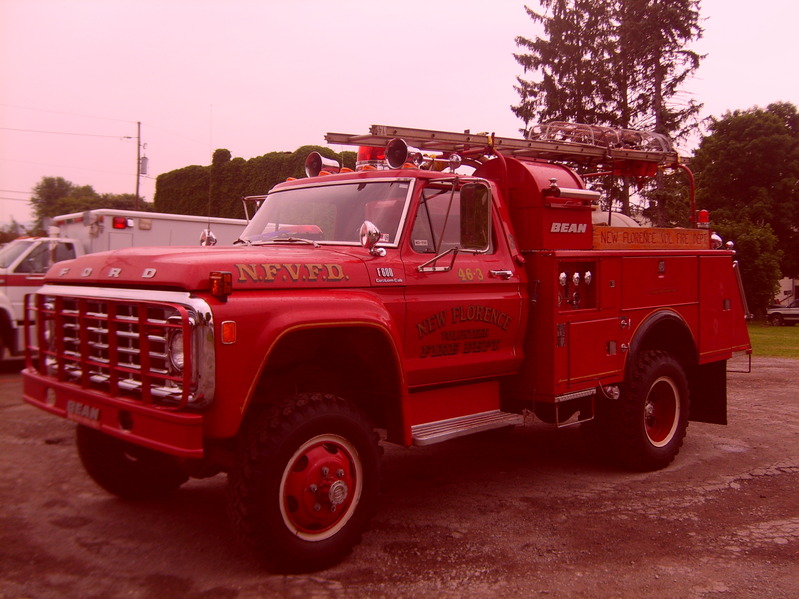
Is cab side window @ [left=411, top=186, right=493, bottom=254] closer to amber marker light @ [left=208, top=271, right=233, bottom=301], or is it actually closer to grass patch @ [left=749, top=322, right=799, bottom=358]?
amber marker light @ [left=208, top=271, right=233, bottom=301]

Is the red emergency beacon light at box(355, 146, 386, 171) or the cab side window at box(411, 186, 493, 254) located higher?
the red emergency beacon light at box(355, 146, 386, 171)

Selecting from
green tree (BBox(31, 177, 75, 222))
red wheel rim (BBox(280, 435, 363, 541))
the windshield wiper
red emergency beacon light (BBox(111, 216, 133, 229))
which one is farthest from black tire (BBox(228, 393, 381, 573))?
green tree (BBox(31, 177, 75, 222))

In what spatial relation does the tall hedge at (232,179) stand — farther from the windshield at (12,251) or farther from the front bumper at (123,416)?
the front bumper at (123,416)

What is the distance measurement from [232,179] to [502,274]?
1503 cm

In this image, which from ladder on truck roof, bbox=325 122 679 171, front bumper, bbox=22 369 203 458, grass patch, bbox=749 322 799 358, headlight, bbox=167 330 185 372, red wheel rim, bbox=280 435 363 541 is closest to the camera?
front bumper, bbox=22 369 203 458

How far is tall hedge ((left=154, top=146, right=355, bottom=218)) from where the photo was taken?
18188mm

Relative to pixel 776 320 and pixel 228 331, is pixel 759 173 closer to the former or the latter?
pixel 776 320

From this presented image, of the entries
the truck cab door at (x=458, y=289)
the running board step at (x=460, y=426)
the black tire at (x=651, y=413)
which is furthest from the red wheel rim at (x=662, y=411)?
the truck cab door at (x=458, y=289)

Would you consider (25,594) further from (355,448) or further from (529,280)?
(529,280)

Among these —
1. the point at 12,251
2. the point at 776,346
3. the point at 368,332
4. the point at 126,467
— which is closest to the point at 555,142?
the point at 368,332

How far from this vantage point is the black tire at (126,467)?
5164mm

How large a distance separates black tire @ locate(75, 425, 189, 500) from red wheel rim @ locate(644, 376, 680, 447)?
13.1 ft

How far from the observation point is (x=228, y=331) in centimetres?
385

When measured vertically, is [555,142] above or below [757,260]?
above
